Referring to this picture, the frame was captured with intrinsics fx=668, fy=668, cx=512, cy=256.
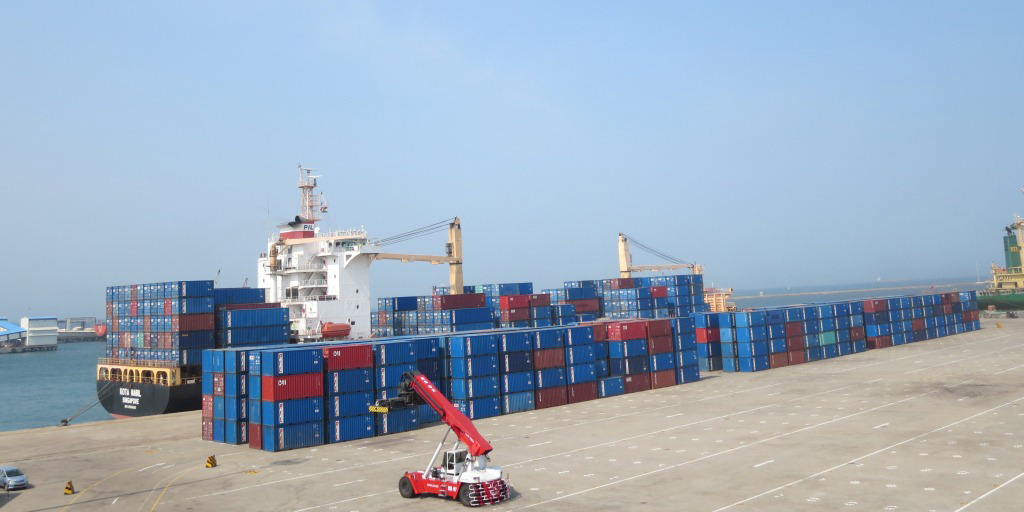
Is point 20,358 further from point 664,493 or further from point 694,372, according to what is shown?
point 664,493

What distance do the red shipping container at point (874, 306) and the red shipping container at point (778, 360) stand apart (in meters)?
18.0

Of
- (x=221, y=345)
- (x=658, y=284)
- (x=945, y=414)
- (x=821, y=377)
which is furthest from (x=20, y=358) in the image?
(x=945, y=414)

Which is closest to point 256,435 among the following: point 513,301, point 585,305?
point 513,301

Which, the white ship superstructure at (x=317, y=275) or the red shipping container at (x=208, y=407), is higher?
the white ship superstructure at (x=317, y=275)

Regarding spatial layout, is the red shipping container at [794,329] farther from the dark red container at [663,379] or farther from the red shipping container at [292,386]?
the red shipping container at [292,386]

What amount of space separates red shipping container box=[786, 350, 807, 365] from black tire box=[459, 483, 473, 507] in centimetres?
4906

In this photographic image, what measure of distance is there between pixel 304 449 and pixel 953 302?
89.6m

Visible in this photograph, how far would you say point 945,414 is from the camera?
114 ft

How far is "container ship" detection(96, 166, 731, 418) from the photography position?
49.8 metres

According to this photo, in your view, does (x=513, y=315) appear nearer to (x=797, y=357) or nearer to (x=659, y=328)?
(x=659, y=328)

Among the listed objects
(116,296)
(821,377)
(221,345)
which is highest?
(116,296)

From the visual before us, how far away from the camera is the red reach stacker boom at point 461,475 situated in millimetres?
21594

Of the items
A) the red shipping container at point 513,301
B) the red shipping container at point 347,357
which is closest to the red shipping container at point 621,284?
the red shipping container at point 513,301

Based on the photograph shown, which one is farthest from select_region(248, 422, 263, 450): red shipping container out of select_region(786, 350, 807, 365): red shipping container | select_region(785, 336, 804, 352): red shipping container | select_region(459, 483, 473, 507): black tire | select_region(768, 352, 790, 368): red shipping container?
select_region(786, 350, 807, 365): red shipping container
